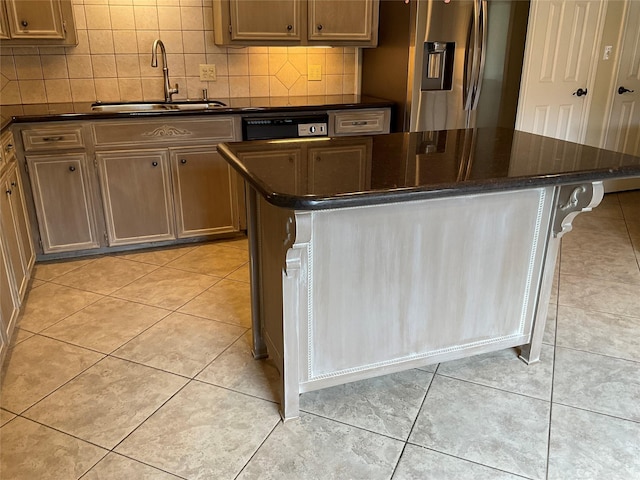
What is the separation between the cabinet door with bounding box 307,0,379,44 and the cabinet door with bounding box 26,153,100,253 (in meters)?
1.80

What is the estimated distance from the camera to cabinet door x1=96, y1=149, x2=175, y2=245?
3182 mm

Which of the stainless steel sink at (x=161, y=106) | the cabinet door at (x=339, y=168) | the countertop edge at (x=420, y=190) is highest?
the stainless steel sink at (x=161, y=106)

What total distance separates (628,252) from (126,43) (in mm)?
3745

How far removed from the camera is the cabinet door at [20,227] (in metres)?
2.61

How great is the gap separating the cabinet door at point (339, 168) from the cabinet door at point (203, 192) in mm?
1482

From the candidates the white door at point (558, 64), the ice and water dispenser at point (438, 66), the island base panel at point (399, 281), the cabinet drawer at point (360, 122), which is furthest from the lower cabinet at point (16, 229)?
the white door at point (558, 64)

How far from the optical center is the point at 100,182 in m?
3.17

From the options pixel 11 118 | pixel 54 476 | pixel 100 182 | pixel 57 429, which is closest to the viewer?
A: pixel 54 476

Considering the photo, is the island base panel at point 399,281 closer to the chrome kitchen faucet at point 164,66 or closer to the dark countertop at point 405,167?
the dark countertop at point 405,167

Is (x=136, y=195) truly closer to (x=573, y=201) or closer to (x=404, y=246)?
(x=404, y=246)

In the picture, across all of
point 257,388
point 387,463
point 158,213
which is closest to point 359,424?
point 387,463

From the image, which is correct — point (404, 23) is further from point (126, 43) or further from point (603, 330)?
point (603, 330)

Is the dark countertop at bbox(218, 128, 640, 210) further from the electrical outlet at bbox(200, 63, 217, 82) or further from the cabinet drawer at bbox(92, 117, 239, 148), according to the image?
the electrical outlet at bbox(200, 63, 217, 82)

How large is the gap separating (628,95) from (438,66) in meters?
2.15
